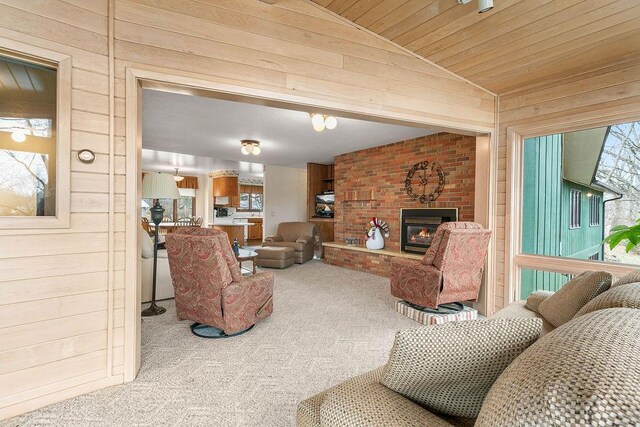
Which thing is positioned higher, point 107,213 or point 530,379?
point 107,213

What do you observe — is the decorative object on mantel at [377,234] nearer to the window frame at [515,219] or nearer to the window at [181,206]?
the window frame at [515,219]

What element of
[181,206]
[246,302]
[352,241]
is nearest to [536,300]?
[246,302]

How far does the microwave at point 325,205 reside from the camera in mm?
7508

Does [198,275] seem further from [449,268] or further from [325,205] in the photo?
[325,205]

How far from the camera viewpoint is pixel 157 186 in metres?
3.38

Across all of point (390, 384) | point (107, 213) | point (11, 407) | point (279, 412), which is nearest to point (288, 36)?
point (107, 213)

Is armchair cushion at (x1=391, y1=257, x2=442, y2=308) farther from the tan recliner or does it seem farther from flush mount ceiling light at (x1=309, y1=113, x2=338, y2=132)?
the tan recliner

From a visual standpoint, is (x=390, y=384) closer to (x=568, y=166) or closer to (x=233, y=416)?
(x=233, y=416)

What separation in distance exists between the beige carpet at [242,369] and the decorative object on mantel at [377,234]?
2046 millimetres

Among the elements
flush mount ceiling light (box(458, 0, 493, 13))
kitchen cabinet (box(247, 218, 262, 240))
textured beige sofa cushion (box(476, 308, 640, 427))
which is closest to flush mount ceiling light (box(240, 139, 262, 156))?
flush mount ceiling light (box(458, 0, 493, 13))

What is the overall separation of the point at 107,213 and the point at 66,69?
3.02 ft

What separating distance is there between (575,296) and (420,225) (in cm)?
346

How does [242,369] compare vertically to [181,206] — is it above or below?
below

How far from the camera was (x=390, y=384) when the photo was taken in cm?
94
